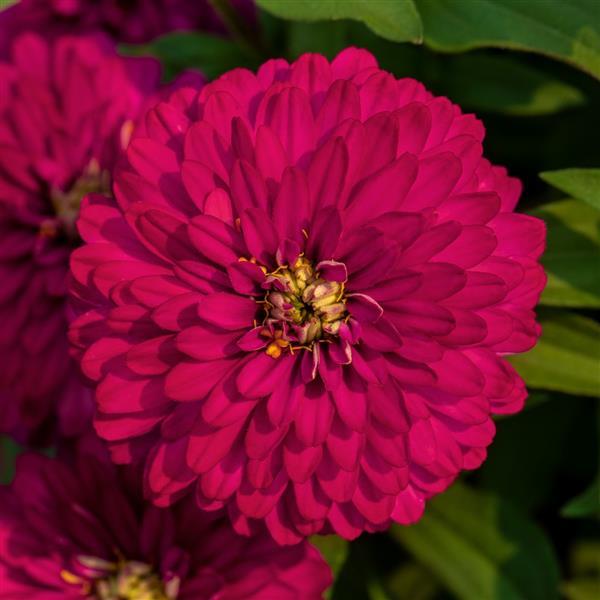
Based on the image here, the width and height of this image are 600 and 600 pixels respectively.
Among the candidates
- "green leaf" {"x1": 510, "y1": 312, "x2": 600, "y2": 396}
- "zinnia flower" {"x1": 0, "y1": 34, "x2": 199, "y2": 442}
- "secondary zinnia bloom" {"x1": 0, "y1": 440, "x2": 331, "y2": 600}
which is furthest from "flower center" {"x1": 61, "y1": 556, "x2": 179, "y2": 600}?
"green leaf" {"x1": 510, "y1": 312, "x2": 600, "y2": 396}

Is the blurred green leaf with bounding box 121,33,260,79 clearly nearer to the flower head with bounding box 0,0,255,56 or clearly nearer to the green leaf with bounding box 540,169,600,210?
the flower head with bounding box 0,0,255,56

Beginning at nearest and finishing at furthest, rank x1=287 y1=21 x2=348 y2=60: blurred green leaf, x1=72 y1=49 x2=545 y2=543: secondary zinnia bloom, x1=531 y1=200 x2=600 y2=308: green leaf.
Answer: x1=72 y1=49 x2=545 y2=543: secondary zinnia bloom < x1=531 y1=200 x2=600 y2=308: green leaf < x1=287 y1=21 x2=348 y2=60: blurred green leaf

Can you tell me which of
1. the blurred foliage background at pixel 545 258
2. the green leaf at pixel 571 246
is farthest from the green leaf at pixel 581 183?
the green leaf at pixel 571 246

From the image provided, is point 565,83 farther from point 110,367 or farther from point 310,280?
point 110,367

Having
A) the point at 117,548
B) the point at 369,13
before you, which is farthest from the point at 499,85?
the point at 117,548

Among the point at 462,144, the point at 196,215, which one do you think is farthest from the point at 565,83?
the point at 196,215

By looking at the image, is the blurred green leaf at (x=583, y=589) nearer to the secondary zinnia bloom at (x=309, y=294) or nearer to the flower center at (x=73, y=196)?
the secondary zinnia bloom at (x=309, y=294)
